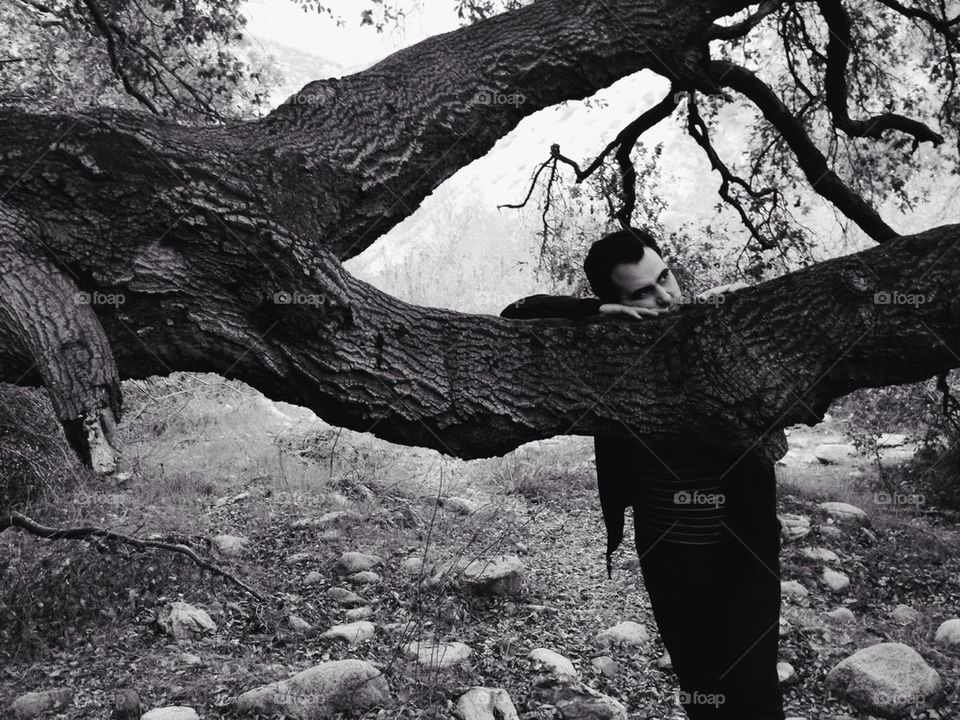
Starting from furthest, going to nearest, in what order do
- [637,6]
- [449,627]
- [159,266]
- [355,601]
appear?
1. [355,601]
2. [449,627]
3. [637,6]
4. [159,266]

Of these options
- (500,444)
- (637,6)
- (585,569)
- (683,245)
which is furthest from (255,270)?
(683,245)

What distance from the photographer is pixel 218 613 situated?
453cm

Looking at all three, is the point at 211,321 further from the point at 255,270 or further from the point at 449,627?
the point at 449,627

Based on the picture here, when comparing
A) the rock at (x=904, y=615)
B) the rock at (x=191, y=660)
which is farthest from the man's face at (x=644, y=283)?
the rock at (x=904, y=615)

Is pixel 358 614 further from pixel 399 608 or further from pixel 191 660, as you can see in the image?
pixel 191 660

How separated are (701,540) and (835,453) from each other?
28.6 feet

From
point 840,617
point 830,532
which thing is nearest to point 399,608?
point 840,617

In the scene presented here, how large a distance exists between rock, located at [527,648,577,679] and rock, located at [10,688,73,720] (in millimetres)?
2192

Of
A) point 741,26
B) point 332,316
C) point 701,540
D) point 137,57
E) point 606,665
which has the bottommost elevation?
point 606,665

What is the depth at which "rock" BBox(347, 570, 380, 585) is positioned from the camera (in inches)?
202

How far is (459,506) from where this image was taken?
6891 mm

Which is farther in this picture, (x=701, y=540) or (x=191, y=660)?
(x=191, y=660)

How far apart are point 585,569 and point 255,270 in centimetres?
419

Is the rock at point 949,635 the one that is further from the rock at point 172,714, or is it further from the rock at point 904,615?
the rock at point 172,714
